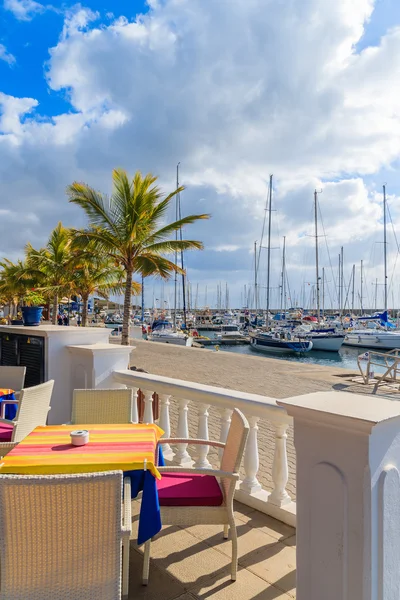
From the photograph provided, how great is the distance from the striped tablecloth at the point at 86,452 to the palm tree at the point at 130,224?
10.6 metres

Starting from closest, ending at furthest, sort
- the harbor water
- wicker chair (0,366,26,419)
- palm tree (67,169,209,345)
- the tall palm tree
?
wicker chair (0,366,26,419) → palm tree (67,169,209,345) → the tall palm tree → the harbor water

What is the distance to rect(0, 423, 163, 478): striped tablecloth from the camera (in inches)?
82.5

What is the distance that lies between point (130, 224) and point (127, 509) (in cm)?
1140

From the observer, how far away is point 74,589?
161 centimetres

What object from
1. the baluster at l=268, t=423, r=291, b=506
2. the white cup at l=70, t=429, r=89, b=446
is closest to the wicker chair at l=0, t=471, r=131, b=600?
the white cup at l=70, t=429, r=89, b=446

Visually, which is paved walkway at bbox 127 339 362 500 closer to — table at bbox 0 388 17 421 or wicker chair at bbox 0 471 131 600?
table at bbox 0 388 17 421

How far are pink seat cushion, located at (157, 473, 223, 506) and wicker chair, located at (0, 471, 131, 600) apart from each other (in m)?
0.79

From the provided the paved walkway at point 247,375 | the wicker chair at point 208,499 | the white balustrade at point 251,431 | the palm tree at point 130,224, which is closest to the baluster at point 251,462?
the white balustrade at point 251,431

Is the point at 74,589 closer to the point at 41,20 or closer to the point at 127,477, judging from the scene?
the point at 127,477

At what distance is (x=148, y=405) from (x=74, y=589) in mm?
2781

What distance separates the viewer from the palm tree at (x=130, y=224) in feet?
41.8

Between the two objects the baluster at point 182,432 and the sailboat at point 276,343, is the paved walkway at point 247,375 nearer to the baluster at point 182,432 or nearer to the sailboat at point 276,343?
the baluster at point 182,432

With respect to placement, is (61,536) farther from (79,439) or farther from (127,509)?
(79,439)

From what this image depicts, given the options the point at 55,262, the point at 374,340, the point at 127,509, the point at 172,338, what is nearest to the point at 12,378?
the point at 127,509
